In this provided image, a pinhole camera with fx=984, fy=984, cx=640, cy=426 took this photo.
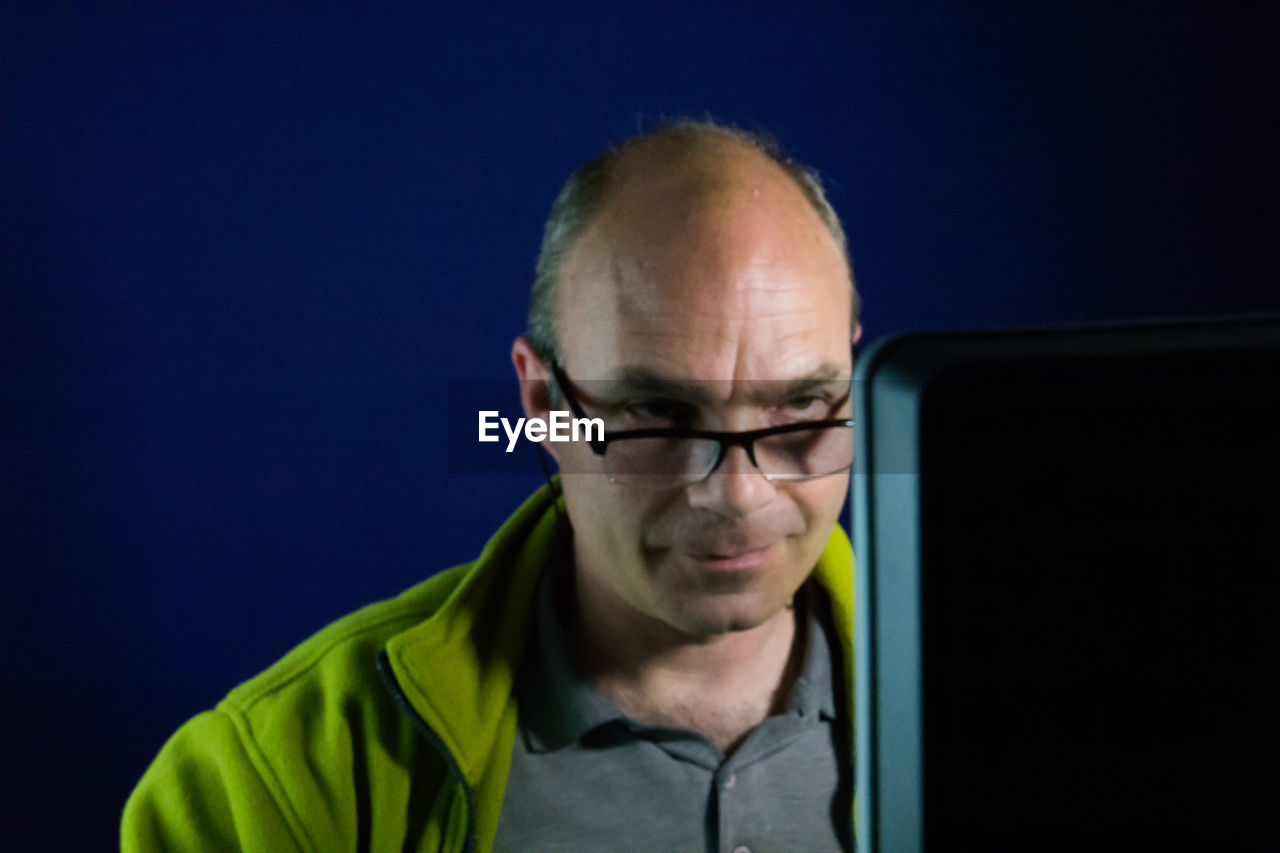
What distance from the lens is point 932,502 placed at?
0.31 m

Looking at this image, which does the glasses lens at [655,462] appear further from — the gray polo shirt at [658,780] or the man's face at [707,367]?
the gray polo shirt at [658,780]

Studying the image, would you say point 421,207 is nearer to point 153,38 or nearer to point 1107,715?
point 153,38

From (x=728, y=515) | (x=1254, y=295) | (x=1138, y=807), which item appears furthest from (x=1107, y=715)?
(x=1254, y=295)

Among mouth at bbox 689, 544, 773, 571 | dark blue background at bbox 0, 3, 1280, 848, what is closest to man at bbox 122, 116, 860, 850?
mouth at bbox 689, 544, 773, 571

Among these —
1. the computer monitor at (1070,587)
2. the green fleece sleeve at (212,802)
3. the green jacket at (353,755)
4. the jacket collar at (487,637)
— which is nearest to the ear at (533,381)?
the jacket collar at (487,637)

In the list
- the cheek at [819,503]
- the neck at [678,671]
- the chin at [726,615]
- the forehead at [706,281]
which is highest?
the forehead at [706,281]

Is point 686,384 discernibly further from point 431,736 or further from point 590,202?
point 431,736

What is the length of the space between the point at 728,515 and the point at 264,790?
21.3 inches

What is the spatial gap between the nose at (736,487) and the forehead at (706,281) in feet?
0.32

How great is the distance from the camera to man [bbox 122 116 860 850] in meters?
0.98

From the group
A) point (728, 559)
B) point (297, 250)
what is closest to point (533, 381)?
point (728, 559)

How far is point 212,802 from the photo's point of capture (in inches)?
39.9

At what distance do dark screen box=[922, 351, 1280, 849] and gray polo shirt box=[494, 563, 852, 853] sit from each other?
77 cm

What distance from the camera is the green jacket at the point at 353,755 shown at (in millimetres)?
987
